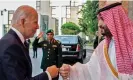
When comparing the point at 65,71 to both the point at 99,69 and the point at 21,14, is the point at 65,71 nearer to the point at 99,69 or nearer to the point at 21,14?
the point at 99,69

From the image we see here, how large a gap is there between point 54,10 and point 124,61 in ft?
238

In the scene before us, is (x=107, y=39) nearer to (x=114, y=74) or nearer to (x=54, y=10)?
(x=114, y=74)

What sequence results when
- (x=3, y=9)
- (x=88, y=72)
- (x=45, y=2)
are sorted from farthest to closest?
(x=45, y=2)
(x=3, y=9)
(x=88, y=72)

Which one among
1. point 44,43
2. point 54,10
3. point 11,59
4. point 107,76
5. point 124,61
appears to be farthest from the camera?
point 54,10

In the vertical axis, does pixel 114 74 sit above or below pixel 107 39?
below

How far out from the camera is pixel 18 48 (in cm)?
266

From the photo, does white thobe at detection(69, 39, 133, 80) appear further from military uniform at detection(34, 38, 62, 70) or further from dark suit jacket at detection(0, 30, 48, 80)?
military uniform at detection(34, 38, 62, 70)

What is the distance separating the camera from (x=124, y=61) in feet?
10.5

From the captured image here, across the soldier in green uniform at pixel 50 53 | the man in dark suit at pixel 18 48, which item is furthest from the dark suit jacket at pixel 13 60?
the soldier in green uniform at pixel 50 53

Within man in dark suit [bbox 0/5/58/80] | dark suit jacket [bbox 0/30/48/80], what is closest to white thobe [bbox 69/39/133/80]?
man in dark suit [bbox 0/5/58/80]

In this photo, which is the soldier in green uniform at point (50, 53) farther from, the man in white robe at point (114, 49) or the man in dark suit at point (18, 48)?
Result: the man in dark suit at point (18, 48)

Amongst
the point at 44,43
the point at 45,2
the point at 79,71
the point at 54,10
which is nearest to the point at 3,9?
the point at 45,2

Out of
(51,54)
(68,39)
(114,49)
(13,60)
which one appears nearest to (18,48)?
(13,60)

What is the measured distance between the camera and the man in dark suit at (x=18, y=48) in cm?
256
